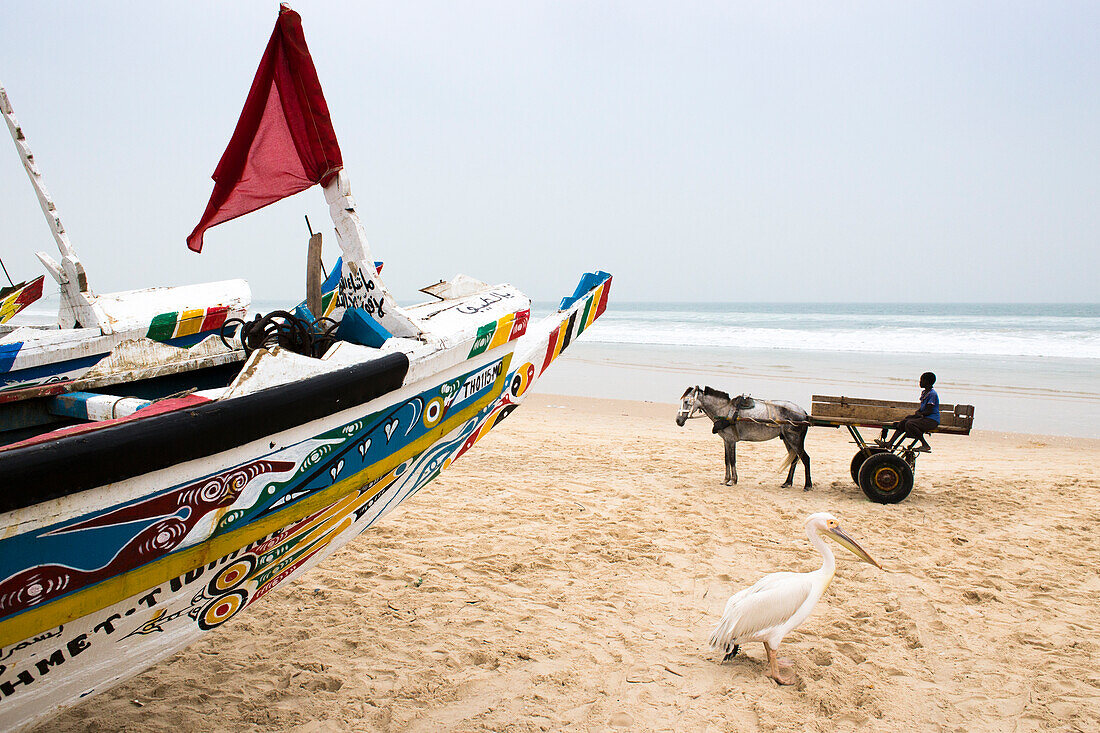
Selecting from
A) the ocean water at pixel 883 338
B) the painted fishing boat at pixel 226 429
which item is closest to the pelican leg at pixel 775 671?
the painted fishing boat at pixel 226 429

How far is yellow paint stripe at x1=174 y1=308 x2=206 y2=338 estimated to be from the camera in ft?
14.8

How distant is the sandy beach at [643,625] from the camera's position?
3.28m

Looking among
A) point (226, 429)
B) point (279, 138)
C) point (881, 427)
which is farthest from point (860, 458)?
point (226, 429)

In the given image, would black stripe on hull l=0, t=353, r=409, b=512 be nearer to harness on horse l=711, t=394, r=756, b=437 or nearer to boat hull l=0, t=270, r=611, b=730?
boat hull l=0, t=270, r=611, b=730

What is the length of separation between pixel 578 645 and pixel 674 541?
1890mm

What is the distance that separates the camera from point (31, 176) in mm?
3744

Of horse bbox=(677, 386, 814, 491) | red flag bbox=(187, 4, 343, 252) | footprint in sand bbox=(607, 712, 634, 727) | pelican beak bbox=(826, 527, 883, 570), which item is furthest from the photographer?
horse bbox=(677, 386, 814, 491)

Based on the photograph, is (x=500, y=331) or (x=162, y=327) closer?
(x=500, y=331)

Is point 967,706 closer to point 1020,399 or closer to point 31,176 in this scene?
point 31,176

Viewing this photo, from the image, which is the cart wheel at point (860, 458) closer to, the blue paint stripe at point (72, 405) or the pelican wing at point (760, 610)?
the pelican wing at point (760, 610)

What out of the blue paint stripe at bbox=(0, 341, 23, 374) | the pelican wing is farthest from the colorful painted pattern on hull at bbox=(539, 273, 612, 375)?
the blue paint stripe at bbox=(0, 341, 23, 374)

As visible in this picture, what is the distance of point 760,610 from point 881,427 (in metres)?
4.18

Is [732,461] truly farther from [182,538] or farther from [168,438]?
[168,438]

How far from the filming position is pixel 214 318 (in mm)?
4691
